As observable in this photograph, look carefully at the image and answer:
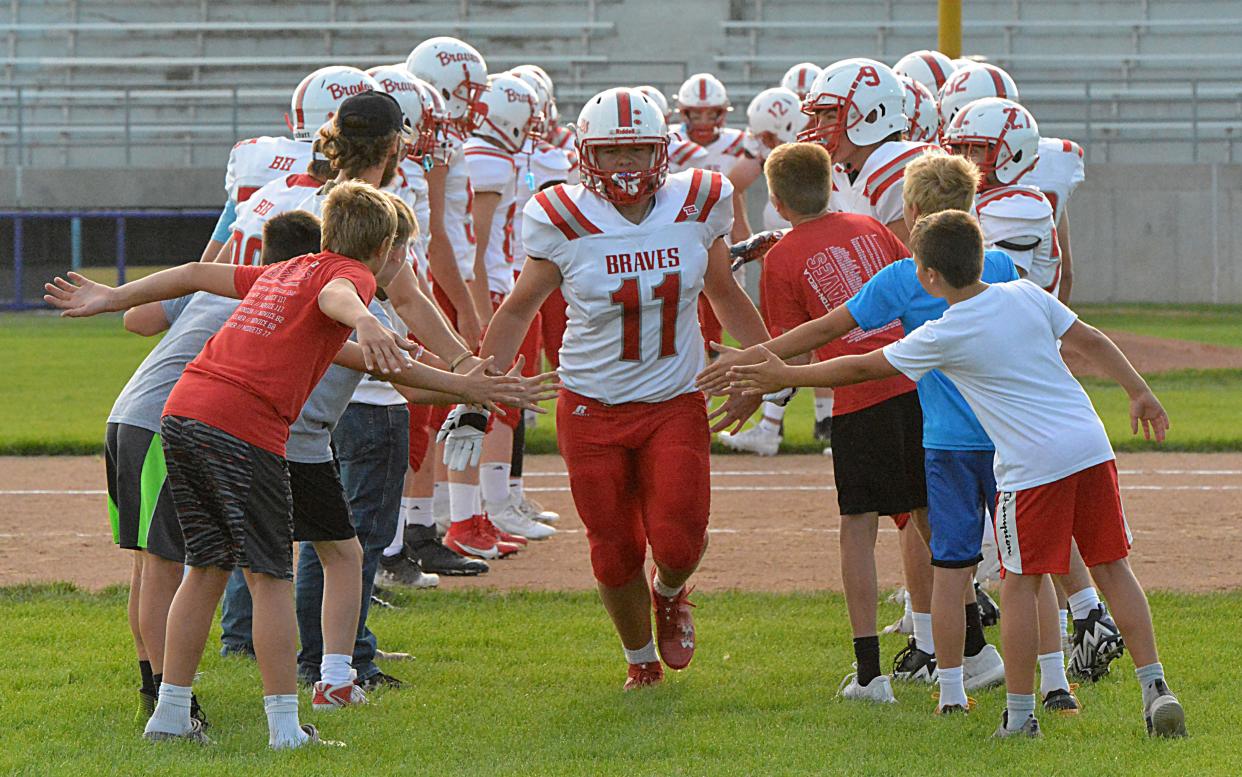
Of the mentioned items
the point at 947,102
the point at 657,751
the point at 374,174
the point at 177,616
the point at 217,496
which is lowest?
the point at 657,751

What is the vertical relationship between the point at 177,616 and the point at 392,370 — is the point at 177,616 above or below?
below

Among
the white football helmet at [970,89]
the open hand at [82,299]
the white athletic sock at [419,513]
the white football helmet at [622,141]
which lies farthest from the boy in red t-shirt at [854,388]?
the white athletic sock at [419,513]

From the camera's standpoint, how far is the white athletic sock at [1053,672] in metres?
5.38

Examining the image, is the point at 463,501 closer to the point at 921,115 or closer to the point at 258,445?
the point at 921,115

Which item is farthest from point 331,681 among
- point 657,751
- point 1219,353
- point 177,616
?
point 1219,353

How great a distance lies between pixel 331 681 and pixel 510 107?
482 cm

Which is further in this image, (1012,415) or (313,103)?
(313,103)

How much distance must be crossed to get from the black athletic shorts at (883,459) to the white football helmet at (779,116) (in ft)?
19.1

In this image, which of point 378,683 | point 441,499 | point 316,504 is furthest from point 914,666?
point 441,499

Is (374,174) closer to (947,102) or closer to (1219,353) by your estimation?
(947,102)

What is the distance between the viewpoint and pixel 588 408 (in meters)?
5.91

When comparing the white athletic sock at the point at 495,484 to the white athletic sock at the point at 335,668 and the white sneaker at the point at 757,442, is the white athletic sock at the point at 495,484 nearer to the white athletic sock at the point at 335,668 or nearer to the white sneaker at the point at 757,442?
the white sneaker at the point at 757,442

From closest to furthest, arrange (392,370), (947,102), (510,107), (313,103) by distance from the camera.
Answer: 1. (392,370)
2. (313,103)
3. (947,102)
4. (510,107)

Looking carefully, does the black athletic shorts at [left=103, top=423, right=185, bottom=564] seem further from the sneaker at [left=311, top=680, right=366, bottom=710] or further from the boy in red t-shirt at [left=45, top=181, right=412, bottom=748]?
the sneaker at [left=311, top=680, right=366, bottom=710]
